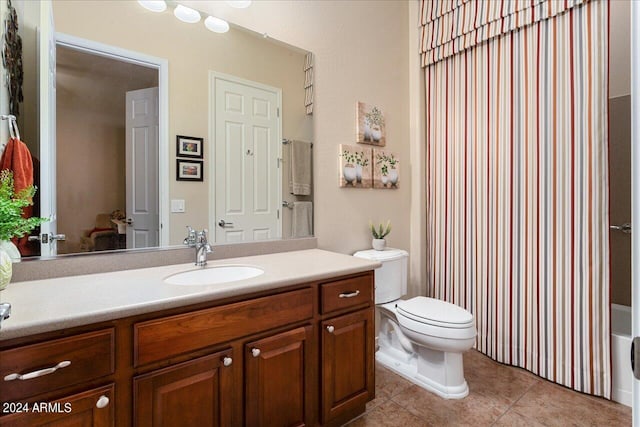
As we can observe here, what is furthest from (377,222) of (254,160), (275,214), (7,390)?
(7,390)

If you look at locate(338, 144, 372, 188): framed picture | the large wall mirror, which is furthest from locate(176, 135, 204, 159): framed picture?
locate(338, 144, 372, 188): framed picture

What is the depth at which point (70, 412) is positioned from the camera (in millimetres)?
897

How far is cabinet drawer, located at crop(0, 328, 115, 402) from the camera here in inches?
32.4

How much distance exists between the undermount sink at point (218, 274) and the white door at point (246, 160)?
224mm

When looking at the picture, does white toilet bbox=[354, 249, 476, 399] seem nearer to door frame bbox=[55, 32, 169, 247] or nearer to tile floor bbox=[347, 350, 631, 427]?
tile floor bbox=[347, 350, 631, 427]

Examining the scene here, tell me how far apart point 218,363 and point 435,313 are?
131cm

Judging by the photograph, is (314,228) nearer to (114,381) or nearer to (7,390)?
(114,381)

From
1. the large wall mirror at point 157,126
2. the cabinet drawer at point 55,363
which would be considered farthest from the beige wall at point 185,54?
the cabinet drawer at point 55,363

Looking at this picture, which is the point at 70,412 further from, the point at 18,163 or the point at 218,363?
the point at 18,163

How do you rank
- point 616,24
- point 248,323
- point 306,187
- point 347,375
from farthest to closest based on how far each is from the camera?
point 616,24
point 306,187
point 347,375
point 248,323

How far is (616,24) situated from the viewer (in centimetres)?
224

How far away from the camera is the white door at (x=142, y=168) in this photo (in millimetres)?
1474

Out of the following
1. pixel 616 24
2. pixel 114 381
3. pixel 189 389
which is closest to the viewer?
pixel 114 381

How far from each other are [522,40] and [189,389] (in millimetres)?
2638
